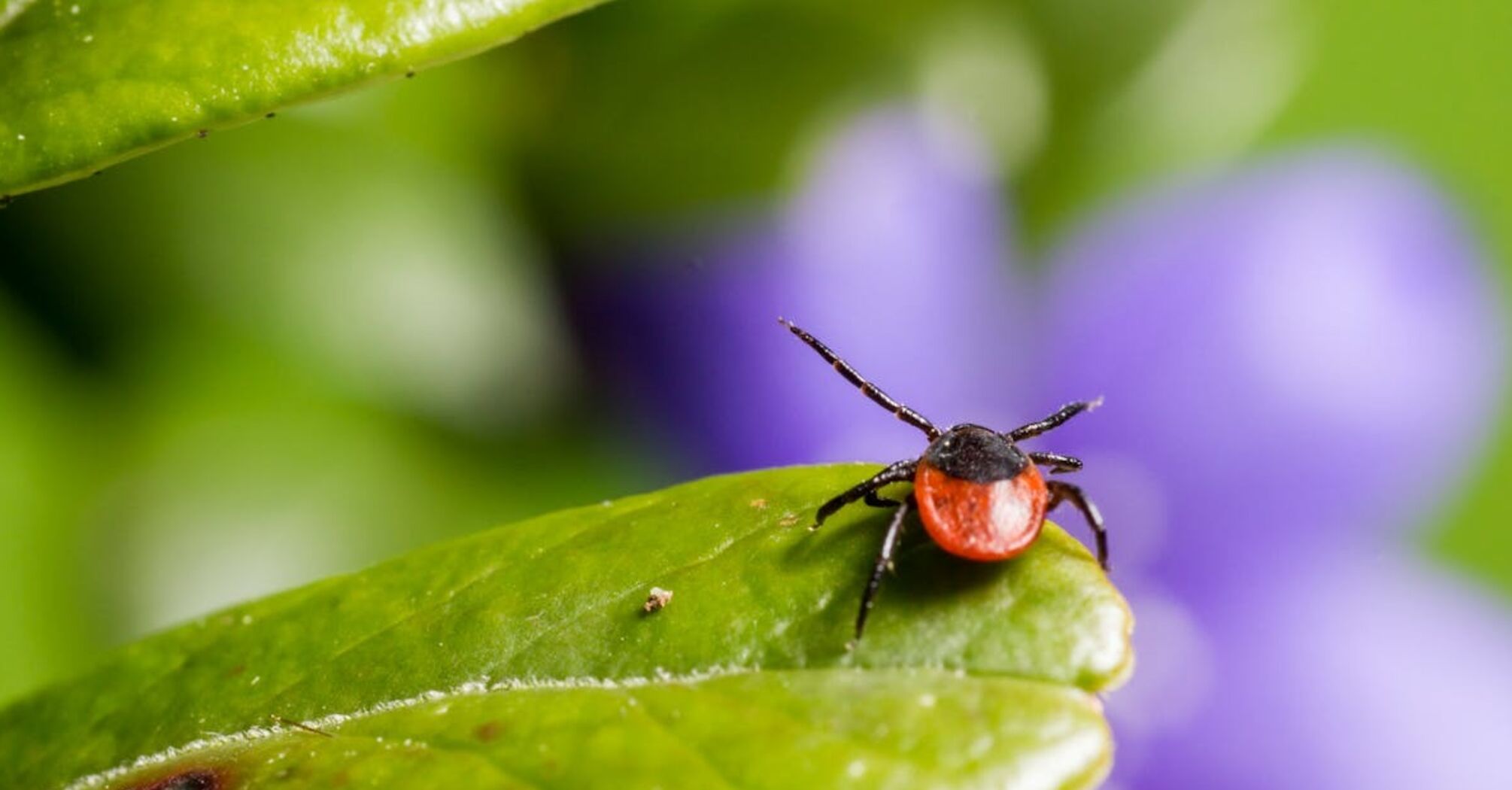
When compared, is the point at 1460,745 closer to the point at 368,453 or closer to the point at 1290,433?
the point at 1290,433

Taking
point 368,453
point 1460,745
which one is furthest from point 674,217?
point 1460,745

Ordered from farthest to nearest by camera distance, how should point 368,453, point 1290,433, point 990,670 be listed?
point 1290,433
point 368,453
point 990,670

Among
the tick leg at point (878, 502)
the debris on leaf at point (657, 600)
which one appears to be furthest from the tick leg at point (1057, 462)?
the debris on leaf at point (657, 600)

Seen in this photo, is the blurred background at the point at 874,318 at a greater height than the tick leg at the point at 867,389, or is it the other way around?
the tick leg at the point at 867,389

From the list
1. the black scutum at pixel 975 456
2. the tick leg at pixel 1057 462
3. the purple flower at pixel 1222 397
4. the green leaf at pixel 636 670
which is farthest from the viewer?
the purple flower at pixel 1222 397

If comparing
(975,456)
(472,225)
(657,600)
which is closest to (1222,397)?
(472,225)

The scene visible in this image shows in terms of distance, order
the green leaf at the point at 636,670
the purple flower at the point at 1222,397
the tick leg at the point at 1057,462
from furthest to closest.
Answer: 1. the purple flower at the point at 1222,397
2. the tick leg at the point at 1057,462
3. the green leaf at the point at 636,670

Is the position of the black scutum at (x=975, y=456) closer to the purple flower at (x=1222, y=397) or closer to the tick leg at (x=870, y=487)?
the tick leg at (x=870, y=487)

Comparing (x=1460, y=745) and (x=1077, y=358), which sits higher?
(x=1077, y=358)
